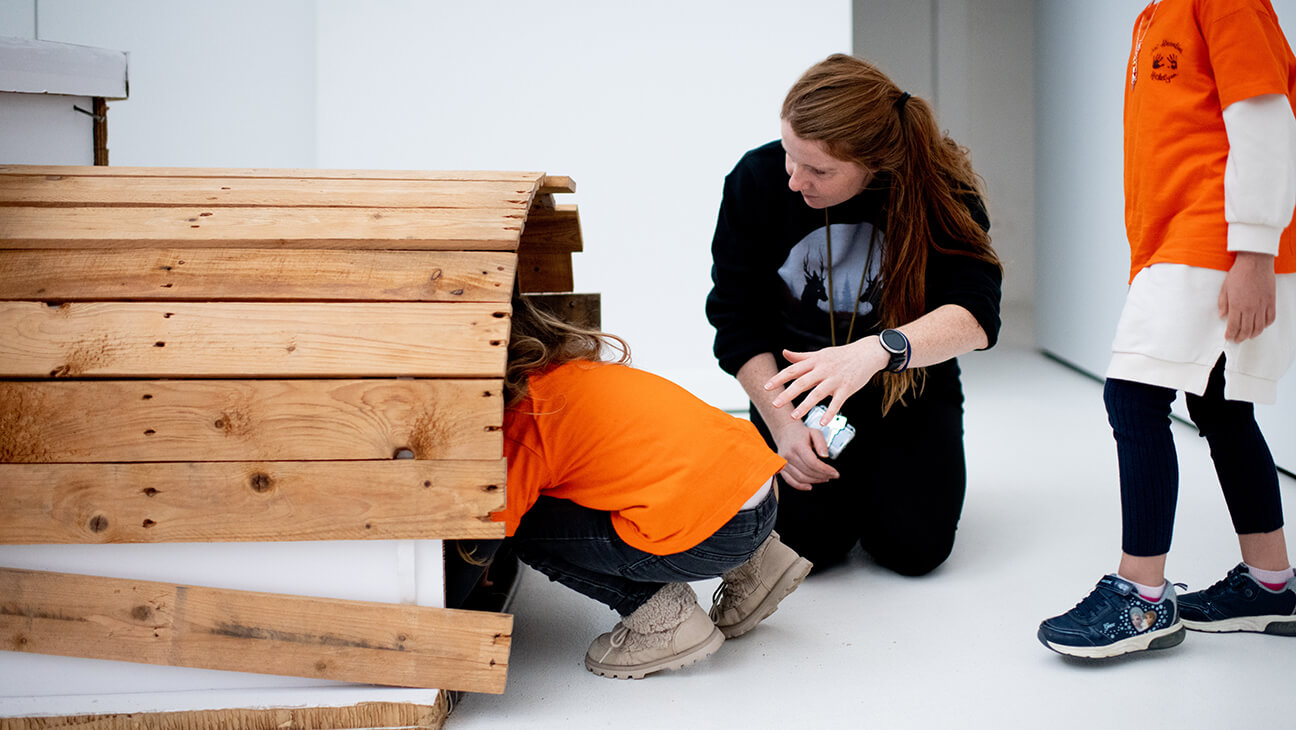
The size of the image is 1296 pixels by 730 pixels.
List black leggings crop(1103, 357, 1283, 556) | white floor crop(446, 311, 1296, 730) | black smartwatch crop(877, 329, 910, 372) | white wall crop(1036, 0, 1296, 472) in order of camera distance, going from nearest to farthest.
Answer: white floor crop(446, 311, 1296, 730) < black leggings crop(1103, 357, 1283, 556) < black smartwatch crop(877, 329, 910, 372) < white wall crop(1036, 0, 1296, 472)

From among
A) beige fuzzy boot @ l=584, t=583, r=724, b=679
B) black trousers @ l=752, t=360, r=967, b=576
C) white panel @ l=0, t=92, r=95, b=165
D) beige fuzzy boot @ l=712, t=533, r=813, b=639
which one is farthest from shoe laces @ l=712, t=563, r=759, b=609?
white panel @ l=0, t=92, r=95, b=165

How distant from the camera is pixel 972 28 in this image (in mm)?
5852

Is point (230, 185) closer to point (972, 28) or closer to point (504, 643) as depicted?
point (504, 643)

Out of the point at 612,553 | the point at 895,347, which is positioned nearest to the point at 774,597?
the point at 612,553

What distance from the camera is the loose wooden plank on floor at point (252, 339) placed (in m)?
1.38

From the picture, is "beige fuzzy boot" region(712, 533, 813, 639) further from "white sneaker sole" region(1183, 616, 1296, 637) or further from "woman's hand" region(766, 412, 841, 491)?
"white sneaker sole" region(1183, 616, 1296, 637)

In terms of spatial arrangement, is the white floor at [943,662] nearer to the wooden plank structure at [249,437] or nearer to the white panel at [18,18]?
the wooden plank structure at [249,437]

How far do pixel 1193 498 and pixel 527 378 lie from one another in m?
1.79

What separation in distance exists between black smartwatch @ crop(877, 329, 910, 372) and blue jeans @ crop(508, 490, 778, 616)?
0.30m

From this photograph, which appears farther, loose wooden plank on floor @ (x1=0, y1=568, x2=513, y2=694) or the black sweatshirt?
the black sweatshirt

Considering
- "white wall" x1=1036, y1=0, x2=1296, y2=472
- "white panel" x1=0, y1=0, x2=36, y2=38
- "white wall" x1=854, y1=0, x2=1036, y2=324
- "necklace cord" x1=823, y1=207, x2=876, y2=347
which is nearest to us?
"necklace cord" x1=823, y1=207, x2=876, y2=347

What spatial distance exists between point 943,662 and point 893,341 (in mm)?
501

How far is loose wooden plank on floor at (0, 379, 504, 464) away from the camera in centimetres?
136

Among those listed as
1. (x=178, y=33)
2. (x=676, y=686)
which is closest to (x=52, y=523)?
(x=676, y=686)
